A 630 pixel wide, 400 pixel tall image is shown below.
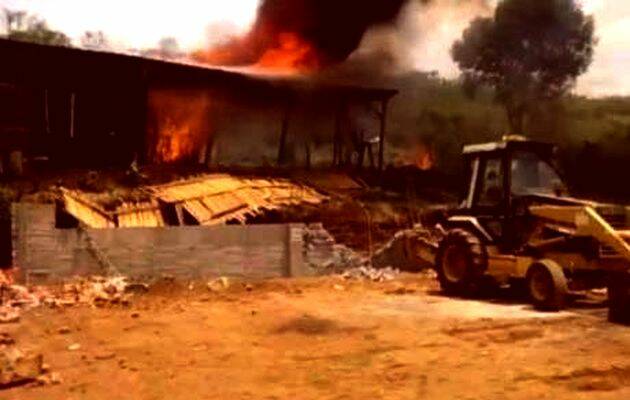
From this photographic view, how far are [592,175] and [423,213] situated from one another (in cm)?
1245

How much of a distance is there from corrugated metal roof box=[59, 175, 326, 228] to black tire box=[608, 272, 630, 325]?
9.60m

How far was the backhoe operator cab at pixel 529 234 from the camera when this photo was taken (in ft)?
40.5

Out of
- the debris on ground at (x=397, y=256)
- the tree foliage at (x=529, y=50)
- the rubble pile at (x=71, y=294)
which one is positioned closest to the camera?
the rubble pile at (x=71, y=294)

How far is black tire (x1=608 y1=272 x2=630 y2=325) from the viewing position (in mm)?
11266

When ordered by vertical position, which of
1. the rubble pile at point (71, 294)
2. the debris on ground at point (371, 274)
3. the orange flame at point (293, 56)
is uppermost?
the orange flame at point (293, 56)

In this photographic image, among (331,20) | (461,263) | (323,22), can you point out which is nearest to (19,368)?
(461,263)

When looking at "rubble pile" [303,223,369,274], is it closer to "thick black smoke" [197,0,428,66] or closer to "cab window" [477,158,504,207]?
"cab window" [477,158,504,207]

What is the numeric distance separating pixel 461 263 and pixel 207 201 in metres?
6.95

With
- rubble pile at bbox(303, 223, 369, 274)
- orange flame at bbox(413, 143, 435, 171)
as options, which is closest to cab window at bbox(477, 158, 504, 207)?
rubble pile at bbox(303, 223, 369, 274)

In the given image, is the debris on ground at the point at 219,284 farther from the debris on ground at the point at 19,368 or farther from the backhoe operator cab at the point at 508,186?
the debris on ground at the point at 19,368

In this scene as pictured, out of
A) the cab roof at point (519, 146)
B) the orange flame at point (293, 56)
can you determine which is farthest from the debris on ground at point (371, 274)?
the orange flame at point (293, 56)

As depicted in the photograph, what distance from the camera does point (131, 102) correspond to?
22.9 m

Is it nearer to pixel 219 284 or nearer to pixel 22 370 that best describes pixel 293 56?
pixel 219 284

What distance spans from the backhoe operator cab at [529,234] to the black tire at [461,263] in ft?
0.06
